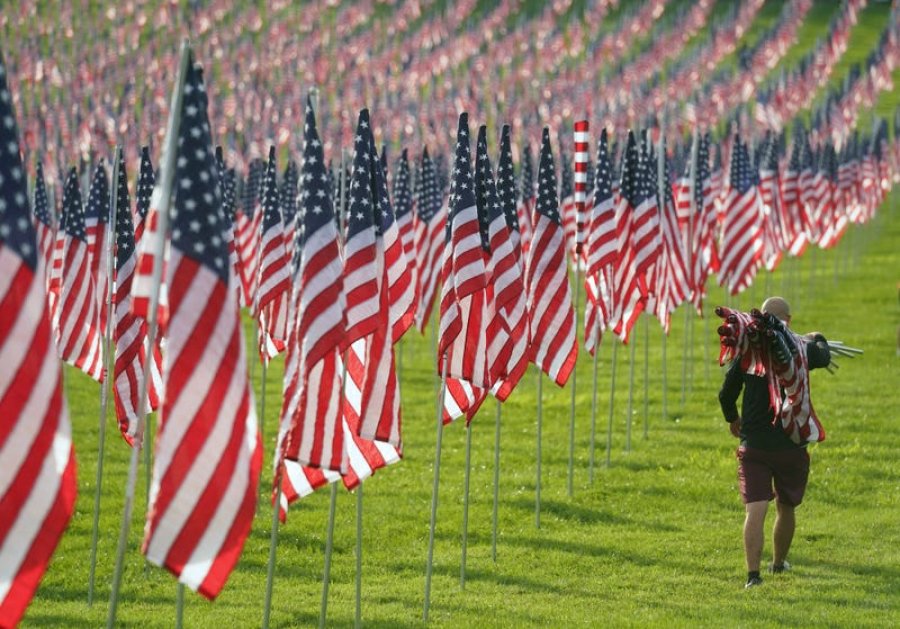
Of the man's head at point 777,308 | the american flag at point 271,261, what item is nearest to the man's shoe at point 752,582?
the man's head at point 777,308

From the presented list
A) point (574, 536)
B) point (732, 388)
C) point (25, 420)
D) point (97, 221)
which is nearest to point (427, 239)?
point (97, 221)

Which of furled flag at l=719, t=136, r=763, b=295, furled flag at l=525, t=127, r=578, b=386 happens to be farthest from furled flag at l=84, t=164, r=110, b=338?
furled flag at l=719, t=136, r=763, b=295

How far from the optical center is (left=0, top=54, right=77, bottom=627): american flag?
10625mm

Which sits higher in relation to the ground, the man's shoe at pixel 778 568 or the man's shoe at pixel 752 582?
the man's shoe at pixel 778 568

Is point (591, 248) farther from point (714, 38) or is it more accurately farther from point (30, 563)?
point (714, 38)

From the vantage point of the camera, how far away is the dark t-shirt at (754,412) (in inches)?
645

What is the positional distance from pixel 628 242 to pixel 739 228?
839 cm

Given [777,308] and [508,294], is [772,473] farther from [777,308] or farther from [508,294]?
[508,294]

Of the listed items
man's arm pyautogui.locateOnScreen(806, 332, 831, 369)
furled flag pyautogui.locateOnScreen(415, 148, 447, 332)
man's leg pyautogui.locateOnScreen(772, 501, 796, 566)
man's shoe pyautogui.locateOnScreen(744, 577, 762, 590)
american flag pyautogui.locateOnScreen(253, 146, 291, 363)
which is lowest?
man's shoe pyautogui.locateOnScreen(744, 577, 762, 590)

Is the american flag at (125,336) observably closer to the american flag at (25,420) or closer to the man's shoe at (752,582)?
the man's shoe at (752,582)

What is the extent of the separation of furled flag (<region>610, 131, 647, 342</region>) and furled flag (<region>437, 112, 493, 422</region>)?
710 centimetres

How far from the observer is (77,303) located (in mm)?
22109

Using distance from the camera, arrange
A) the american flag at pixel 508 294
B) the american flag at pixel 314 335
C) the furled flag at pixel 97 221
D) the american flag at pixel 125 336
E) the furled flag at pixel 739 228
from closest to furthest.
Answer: the american flag at pixel 314 335 → the american flag at pixel 508 294 → the american flag at pixel 125 336 → the furled flag at pixel 97 221 → the furled flag at pixel 739 228

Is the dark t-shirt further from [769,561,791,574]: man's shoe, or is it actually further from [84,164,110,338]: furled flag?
[84,164,110,338]: furled flag
